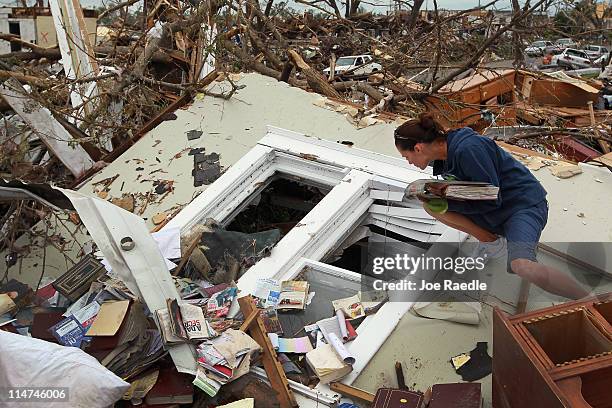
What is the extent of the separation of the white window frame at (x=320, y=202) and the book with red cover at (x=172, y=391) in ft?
2.15

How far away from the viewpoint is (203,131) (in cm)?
479

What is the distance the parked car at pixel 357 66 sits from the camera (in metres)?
7.43

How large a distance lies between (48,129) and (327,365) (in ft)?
10.9

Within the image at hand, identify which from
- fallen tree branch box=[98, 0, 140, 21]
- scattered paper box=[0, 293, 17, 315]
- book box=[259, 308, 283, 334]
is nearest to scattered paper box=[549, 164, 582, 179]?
book box=[259, 308, 283, 334]

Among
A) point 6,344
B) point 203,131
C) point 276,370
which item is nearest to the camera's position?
point 6,344

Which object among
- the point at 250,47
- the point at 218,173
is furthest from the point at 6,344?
the point at 250,47

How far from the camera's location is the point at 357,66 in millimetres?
7582

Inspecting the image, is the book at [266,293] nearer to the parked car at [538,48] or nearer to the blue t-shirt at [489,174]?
the blue t-shirt at [489,174]

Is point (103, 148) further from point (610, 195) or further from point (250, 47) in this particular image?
point (610, 195)

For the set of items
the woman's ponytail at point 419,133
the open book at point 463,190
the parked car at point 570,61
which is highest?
the woman's ponytail at point 419,133

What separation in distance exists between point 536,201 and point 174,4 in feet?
18.3

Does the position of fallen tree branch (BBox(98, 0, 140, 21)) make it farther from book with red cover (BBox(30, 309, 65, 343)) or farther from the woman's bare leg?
the woman's bare leg

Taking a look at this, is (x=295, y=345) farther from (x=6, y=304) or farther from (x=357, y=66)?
(x=357, y=66)

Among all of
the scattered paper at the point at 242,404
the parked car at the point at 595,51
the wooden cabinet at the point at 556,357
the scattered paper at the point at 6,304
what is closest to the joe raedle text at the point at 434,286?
the wooden cabinet at the point at 556,357
